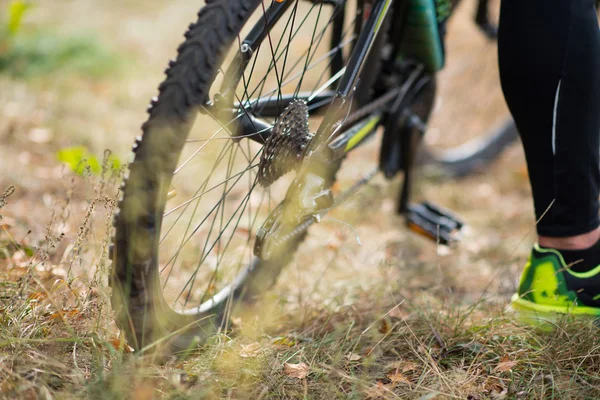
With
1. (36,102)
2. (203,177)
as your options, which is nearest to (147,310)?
(203,177)

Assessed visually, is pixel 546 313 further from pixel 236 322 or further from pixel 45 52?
pixel 45 52

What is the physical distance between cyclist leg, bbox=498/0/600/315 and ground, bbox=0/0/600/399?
90 mm

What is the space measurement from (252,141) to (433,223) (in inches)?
34.8

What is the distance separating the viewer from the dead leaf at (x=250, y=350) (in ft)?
3.66

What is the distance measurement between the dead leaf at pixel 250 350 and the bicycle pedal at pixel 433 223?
2.75 ft

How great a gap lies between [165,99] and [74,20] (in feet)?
11.5

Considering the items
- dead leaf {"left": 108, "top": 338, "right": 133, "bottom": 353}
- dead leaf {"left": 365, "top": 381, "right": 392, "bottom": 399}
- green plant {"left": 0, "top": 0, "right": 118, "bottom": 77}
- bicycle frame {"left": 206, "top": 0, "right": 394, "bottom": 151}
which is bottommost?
dead leaf {"left": 365, "top": 381, "right": 392, "bottom": 399}

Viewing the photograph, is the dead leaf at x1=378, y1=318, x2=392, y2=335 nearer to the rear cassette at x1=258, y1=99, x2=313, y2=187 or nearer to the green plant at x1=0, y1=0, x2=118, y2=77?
the rear cassette at x1=258, y1=99, x2=313, y2=187

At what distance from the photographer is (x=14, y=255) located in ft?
4.54

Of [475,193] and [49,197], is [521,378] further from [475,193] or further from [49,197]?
[475,193]

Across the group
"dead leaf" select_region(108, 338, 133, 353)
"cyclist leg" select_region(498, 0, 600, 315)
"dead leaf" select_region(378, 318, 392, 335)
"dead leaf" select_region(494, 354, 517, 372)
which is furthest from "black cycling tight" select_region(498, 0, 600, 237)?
"dead leaf" select_region(108, 338, 133, 353)

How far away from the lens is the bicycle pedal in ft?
6.06

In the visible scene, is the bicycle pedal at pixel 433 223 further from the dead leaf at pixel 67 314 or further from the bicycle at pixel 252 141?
the dead leaf at pixel 67 314

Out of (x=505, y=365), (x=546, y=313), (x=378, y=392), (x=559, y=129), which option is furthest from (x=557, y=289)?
(x=378, y=392)
